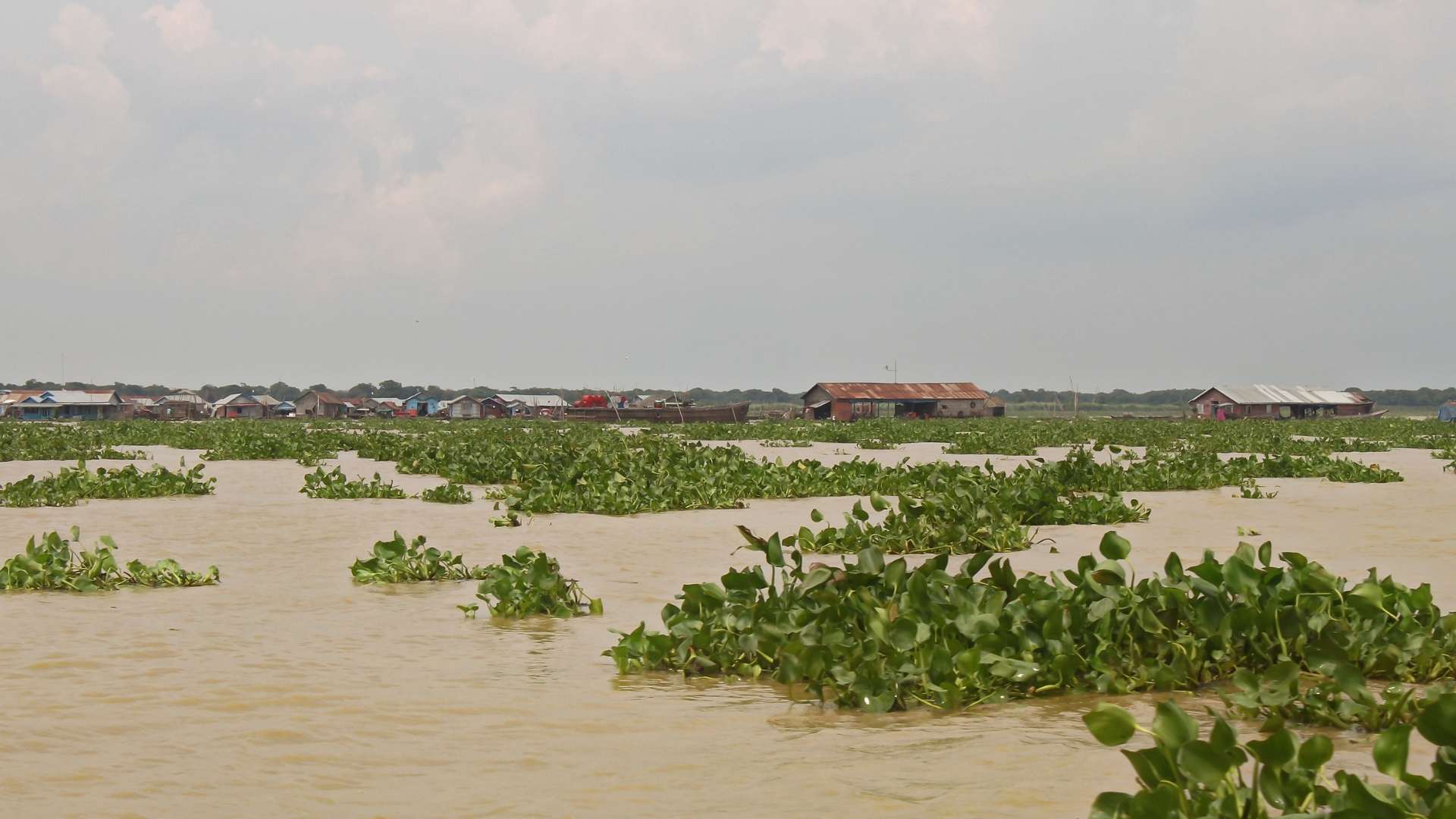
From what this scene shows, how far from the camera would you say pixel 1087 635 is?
5426mm

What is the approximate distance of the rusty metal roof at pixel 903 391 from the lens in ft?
240

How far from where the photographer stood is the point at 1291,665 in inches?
175

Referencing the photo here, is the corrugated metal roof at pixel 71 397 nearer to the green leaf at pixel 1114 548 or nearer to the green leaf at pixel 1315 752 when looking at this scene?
the green leaf at pixel 1114 548

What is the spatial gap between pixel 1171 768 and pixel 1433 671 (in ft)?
9.58

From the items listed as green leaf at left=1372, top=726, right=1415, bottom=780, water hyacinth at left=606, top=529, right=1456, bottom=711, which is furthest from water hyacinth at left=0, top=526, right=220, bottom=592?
green leaf at left=1372, top=726, right=1415, bottom=780

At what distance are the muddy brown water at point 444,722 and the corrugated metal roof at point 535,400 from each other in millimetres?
100238

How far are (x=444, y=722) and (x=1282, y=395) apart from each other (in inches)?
3240

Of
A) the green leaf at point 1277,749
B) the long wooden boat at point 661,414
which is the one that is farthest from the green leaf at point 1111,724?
the long wooden boat at point 661,414

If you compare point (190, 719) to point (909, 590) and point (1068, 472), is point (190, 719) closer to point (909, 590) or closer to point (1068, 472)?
point (909, 590)

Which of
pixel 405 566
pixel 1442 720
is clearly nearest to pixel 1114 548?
pixel 1442 720

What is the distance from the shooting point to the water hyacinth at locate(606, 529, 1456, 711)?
515cm

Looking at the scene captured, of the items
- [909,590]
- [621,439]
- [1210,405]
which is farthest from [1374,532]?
[1210,405]

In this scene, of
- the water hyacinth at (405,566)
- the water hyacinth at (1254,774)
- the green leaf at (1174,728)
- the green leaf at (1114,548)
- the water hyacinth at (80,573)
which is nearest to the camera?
the water hyacinth at (1254,774)

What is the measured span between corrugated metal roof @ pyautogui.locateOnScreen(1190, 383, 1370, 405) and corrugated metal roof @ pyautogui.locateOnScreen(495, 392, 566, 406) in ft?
183
